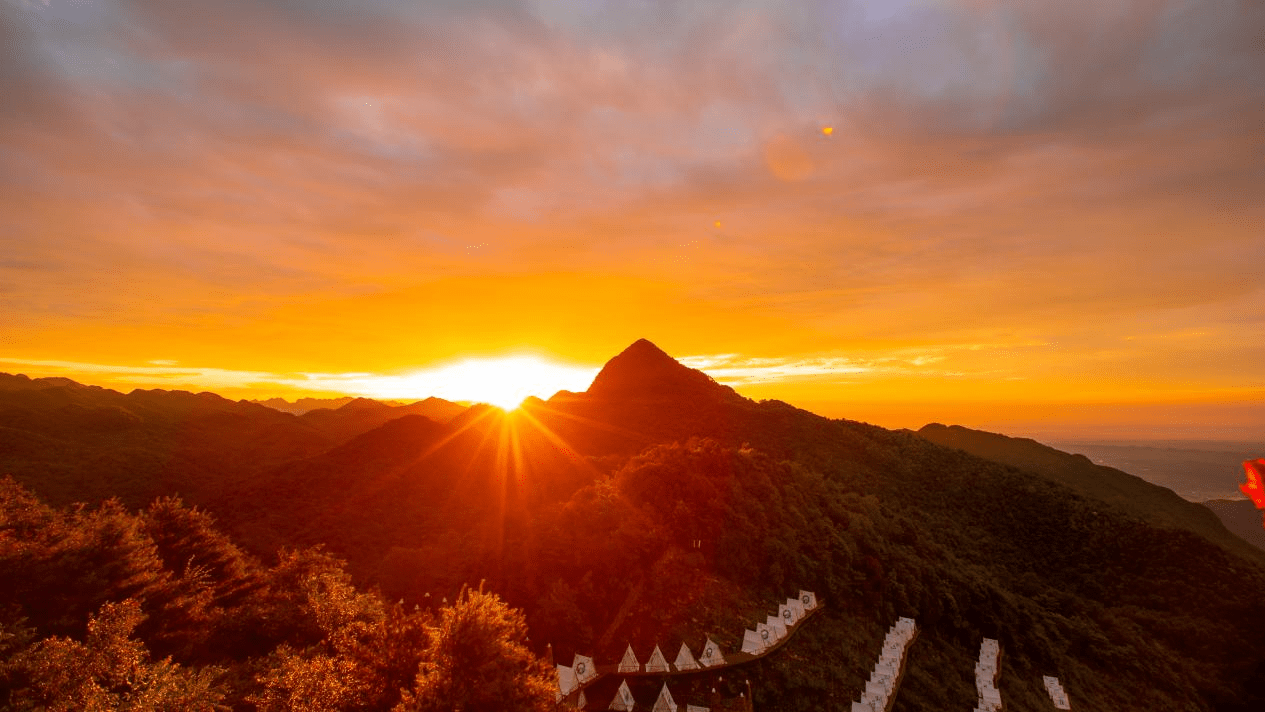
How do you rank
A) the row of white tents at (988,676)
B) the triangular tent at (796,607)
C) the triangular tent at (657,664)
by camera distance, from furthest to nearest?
the triangular tent at (796,607), the row of white tents at (988,676), the triangular tent at (657,664)

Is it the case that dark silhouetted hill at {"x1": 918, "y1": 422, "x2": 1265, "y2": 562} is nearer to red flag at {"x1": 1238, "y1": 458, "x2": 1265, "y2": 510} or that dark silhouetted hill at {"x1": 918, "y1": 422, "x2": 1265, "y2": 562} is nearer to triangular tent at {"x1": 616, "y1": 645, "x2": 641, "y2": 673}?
triangular tent at {"x1": 616, "y1": 645, "x2": 641, "y2": 673}

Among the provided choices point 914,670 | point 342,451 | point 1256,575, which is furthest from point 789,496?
point 342,451

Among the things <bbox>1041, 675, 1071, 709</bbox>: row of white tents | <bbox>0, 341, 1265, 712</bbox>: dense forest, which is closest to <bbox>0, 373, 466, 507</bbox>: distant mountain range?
<bbox>0, 341, 1265, 712</bbox>: dense forest

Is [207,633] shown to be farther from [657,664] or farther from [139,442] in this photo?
[139,442]

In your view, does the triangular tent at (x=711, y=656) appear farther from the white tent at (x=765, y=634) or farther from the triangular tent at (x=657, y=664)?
the white tent at (x=765, y=634)

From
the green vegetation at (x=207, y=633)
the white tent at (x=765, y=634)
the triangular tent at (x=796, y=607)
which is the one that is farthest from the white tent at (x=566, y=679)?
the triangular tent at (x=796, y=607)

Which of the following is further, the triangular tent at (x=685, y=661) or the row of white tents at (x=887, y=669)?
the row of white tents at (x=887, y=669)

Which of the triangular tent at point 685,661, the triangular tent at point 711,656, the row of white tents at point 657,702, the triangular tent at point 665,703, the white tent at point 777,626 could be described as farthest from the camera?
the white tent at point 777,626

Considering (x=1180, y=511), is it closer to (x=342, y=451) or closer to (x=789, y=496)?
(x=789, y=496)

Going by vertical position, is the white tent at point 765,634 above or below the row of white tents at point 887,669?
above
